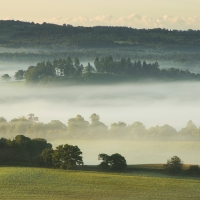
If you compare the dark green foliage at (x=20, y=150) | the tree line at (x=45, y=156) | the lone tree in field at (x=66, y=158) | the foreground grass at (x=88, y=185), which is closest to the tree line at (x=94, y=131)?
the dark green foliage at (x=20, y=150)

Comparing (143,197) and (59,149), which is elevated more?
(59,149)

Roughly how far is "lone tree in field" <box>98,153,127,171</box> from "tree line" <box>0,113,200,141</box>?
46379 millimetres

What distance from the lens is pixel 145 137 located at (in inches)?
4818

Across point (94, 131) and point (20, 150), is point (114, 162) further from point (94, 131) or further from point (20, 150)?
point (94, 131)

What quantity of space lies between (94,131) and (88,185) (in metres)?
75.3

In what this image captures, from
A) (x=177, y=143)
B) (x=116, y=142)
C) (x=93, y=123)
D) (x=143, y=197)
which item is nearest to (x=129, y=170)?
(x=143, y=197)

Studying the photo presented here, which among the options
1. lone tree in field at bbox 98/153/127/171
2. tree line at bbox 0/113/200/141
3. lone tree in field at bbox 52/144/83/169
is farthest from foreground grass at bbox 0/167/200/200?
tree line at bbox 0/113/200/141

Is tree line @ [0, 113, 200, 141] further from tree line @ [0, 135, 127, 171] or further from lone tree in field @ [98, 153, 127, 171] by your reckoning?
lone tree in field @ [98, 153, 127, 171]

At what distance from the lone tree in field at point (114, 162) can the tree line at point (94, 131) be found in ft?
152

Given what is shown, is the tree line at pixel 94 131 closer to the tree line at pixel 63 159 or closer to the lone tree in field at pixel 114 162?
the tree line at pixel 63 159

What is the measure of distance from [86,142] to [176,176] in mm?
51232

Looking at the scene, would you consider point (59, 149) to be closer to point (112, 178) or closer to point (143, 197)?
point (112, 178)

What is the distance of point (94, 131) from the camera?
137 meters

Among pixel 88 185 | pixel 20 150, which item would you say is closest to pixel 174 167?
pixel 88 185
